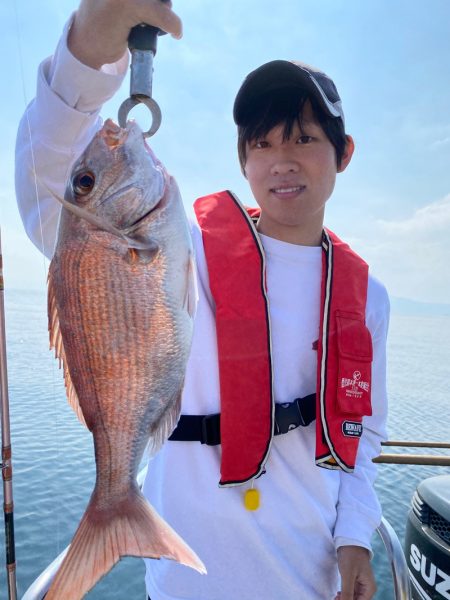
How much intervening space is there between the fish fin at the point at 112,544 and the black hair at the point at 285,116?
1.60 metres

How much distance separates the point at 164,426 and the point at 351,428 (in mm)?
1091

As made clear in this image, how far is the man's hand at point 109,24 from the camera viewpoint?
47.1 inches

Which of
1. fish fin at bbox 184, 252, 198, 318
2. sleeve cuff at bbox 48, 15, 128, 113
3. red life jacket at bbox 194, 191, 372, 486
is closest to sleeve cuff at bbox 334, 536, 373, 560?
red life jacket at bbox 194, 191, 372, 486

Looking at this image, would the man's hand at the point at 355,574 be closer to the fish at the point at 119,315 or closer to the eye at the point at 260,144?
the fish at the point at 119,315

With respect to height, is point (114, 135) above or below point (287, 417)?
above

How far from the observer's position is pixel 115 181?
4.26ft

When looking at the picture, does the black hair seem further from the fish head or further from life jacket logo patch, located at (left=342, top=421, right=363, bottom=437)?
life jacket logo patch, located at (left=342, top=421, right=363, bottom=437)

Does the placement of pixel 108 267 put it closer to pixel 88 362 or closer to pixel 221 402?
pixel 88 362

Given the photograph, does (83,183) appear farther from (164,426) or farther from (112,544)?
(112,544)

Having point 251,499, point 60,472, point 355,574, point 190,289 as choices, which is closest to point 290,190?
point 190,289

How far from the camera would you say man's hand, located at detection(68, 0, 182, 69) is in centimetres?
120

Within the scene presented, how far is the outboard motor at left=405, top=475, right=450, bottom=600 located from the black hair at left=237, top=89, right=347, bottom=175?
2622 millimetres

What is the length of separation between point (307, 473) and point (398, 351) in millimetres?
34176

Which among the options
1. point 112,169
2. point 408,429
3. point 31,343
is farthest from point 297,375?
point 31,343
